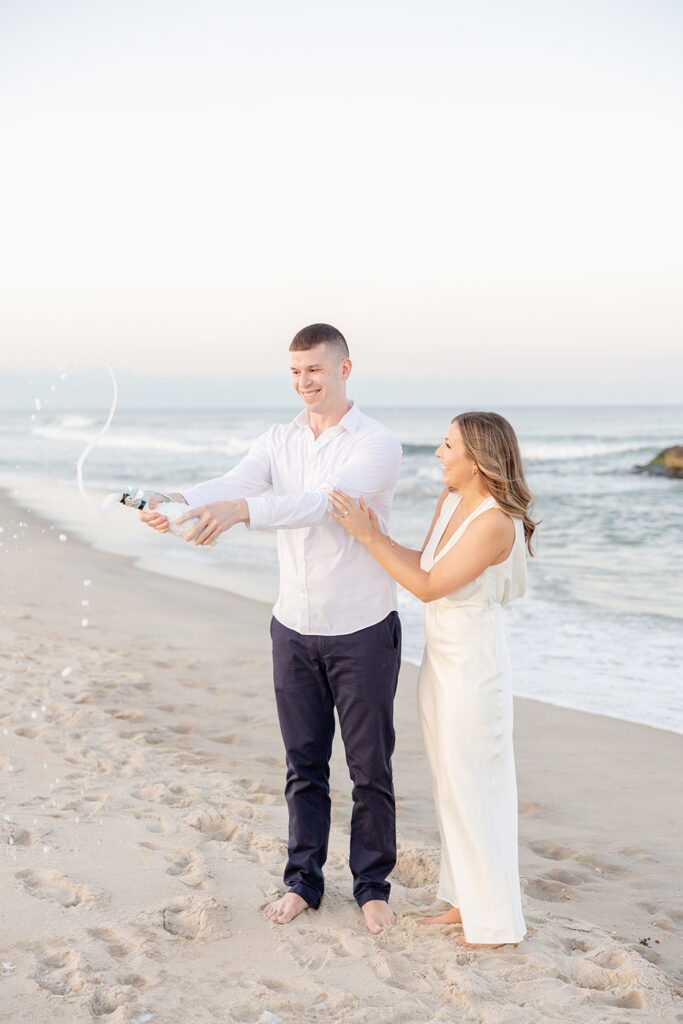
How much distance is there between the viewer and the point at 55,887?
3.40 meters

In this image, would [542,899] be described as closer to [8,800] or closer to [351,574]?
[351,574]

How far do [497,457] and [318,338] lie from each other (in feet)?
2.58

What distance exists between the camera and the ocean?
702cm

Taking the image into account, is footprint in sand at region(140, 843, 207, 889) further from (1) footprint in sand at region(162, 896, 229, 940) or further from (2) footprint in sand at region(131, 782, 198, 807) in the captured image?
(2) footprint in sand at region(131, 782, 198, 807)

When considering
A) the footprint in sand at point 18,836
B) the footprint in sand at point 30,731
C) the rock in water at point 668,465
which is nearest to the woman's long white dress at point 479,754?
the footprint in sand at point 18,836

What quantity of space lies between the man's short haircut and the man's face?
0.6 inches

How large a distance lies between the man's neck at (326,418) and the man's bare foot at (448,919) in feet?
6.14

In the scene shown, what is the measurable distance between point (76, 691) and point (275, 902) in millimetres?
3147

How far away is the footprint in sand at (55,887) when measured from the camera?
10.9ft

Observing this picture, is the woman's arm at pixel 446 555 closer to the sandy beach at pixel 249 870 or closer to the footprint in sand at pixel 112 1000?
the sandy beach at pixel 249 870

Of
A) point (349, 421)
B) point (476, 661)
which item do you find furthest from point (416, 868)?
point (349, 421)

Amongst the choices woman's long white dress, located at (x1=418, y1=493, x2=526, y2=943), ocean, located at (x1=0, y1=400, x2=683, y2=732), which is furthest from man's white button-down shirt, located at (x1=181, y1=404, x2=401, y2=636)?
ocean, located at (x1=0, y1=400, x2=683, y2=732)

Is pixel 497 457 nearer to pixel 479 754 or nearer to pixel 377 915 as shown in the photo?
pixel 479 754

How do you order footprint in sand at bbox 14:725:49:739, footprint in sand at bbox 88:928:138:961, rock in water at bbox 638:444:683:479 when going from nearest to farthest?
footprint in sand at bbox 88:928:138:961, footprint in sand at bbox 14:725:49:739, rock in water at bbox 638:444:683:479
